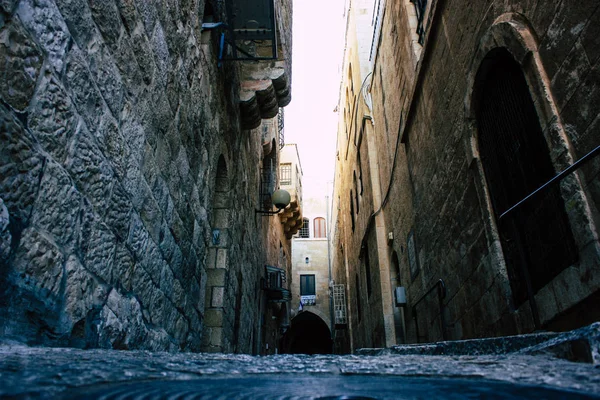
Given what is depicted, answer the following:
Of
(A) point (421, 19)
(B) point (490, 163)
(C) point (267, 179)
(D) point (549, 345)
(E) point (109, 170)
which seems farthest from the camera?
(C) point (267, 179)

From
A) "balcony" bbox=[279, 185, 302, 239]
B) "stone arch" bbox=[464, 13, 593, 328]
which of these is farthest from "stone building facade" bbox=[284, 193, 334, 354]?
"stone arch" bbox=[464, 13, 593, 328]

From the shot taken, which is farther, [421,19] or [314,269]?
[314,269]

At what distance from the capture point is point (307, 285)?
1106 inches

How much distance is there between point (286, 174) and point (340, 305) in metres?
6.36

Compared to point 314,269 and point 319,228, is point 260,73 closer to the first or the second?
point 314,269

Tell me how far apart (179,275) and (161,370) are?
274 cm

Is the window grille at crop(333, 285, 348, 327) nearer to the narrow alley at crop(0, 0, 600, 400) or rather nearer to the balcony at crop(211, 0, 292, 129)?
the narrow alley at crop(0, 0, 600, 400)

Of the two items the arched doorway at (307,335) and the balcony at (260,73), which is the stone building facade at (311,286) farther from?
the balcony at (260,73)

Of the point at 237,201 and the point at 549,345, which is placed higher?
the point at 237,201

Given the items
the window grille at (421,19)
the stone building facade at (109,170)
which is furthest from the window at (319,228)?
the stone building facade at (109,170)

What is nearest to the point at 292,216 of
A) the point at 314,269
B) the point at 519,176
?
the point at 314,269

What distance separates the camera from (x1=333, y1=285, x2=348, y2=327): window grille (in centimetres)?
1902

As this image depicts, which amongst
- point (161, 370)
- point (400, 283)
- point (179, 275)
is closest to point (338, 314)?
point (400, 283)

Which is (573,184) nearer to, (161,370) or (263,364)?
(263,364)
